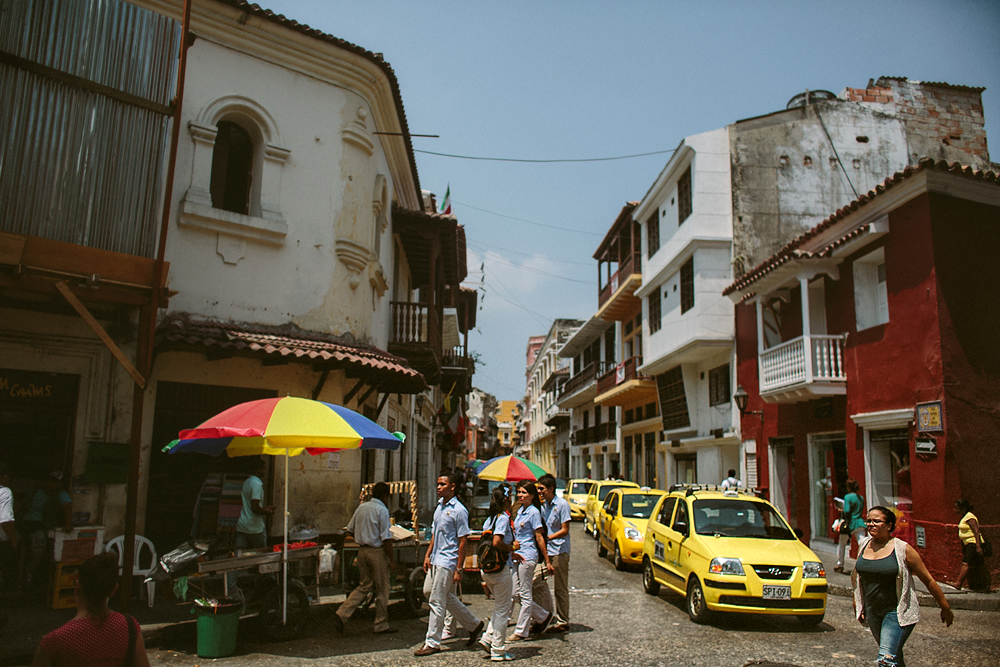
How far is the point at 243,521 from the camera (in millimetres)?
8344

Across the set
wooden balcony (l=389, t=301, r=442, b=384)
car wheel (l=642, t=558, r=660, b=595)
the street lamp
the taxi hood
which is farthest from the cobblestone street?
the street lamp

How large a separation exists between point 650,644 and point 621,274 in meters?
22.7

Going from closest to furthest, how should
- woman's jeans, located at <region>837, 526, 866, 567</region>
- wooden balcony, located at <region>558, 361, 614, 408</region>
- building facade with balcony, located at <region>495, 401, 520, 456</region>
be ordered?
woman's jeans, located at <region>837, 526, 866, 567</region>, wooden balcony, located at <region>558, 361, 614, 408</region>, building facade with balcony, located at <region>495, 401, 520, 456</region>

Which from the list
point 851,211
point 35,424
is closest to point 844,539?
point 851,211

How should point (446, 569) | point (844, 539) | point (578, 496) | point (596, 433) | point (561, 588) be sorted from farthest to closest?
point (596, 433) < point (578, 496) < point (844, 539) < point (561, 588) < point (446, 569)

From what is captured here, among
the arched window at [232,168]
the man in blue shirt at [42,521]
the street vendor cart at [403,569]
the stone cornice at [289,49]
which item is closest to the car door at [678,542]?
the street vendor cart at [403,569]

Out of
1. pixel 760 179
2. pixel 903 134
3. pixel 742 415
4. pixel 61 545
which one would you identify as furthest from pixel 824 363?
pixel 61 545

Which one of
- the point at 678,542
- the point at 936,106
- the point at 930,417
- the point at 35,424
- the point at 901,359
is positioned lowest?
the point at 678,542

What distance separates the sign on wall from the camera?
37.1 ft

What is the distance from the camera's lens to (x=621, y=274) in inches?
1137

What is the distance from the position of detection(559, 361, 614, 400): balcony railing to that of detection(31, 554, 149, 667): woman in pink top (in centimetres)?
3019

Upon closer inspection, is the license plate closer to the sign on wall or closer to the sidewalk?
the sidewalk

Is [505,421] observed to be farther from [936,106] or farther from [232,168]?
[232,168]

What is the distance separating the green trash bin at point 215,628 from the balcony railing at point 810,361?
12.1 m
